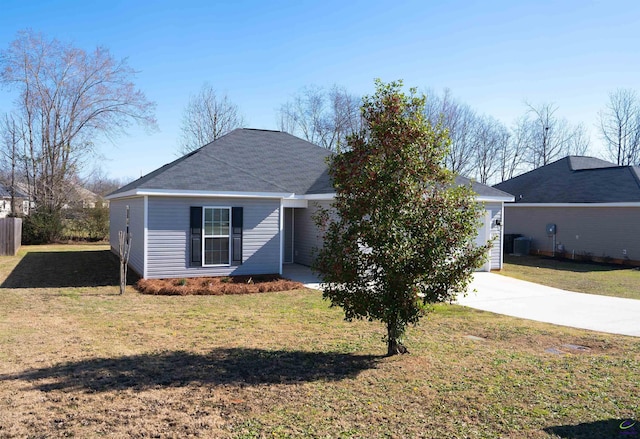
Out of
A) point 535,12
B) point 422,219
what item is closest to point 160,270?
point 422,219

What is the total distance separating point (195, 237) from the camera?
12.5 meters

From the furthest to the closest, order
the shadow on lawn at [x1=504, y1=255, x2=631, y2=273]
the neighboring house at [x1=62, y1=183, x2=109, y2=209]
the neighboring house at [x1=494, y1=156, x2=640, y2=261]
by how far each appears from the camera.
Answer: the neighboring house at [x1=62, y1=183, x2=109, y2=209], the neighboring house at [x1=494, y1=156, x2=640, y2=261], the shadow on lawn at [x1=504, y1=255, x2=631, y2=273]

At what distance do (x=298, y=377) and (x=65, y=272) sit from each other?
11.7 m

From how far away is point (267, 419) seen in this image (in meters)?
4.38

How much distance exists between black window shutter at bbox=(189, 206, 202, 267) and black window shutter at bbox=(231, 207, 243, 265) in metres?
0.86

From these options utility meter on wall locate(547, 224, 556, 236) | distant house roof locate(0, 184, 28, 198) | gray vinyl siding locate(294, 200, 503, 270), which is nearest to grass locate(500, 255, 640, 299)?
gray vinyl siding locate(294, 200, 503, 270)

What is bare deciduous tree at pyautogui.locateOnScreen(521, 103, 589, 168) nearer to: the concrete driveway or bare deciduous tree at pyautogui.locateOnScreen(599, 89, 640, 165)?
bare deciduous tree at pyautogui.locateOnScreen(599, 89, 640, 165)

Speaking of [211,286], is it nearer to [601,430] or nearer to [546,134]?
[601,430]

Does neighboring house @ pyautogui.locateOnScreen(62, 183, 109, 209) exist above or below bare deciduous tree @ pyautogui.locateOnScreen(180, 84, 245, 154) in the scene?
below

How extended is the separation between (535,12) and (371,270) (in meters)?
10.9

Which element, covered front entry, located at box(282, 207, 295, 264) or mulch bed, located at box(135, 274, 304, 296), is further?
covered front entry, located at box(282, 207, 295, 264)

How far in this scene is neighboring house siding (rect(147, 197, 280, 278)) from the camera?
12.2 meters

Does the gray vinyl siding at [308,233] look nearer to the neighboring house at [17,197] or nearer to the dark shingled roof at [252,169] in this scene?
the dark shingled roof at [252,169]

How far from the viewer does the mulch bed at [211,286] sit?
36.5 ft
